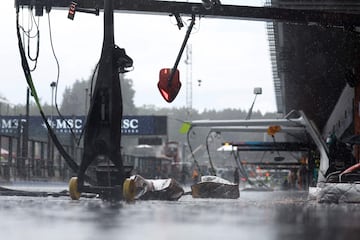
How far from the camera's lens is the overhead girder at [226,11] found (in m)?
11.3

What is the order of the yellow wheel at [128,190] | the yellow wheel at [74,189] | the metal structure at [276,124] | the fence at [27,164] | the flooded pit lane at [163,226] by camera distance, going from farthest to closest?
1. the fence at [27,164]
2. the metal structure at [276,124]
3. the yellow wheel at [74,189]
4. the yellow wheel at [128,190]
5. the flooded pit lane at [163,226]

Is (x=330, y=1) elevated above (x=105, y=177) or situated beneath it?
elevated above

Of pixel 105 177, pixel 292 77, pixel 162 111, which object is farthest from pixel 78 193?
pixel 162 111

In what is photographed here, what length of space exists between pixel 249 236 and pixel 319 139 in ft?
67.1

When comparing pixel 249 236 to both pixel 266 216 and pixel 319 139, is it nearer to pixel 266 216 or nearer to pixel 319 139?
pixel 266 216

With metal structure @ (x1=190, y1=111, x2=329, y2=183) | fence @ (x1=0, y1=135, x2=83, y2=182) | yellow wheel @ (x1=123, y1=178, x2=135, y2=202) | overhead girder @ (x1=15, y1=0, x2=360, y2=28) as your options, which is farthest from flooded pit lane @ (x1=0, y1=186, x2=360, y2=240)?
fence @ (x1=0, y1=135, x2=83, y2=182)

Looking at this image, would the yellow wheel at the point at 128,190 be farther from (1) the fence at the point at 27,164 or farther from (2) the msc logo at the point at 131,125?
(2) the msc logo at the point at 131,125

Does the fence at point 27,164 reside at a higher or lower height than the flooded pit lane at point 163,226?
lower

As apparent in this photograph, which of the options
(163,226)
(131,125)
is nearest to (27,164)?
(131,125)

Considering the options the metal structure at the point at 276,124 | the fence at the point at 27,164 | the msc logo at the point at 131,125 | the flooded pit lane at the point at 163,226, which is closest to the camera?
the flooded pit lane at the point at 163,226

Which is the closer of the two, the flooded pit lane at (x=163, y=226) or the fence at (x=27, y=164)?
the flooded pit lane at (x=163, y=226)

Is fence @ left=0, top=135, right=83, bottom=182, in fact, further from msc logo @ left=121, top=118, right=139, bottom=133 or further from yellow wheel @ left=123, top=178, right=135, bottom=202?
yellow wheel @ left=123, top=178, right=135, bottom=202

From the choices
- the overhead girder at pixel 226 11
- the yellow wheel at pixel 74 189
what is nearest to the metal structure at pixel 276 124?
the overhead girder at pixel 226 11

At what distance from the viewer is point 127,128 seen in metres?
59.7
